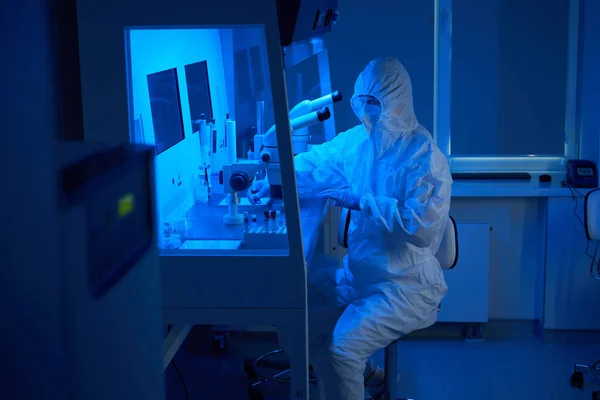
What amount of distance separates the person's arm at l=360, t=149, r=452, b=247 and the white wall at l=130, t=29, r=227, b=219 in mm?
628

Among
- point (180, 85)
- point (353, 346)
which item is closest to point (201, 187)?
point (180, 85)

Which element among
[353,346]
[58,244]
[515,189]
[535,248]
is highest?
[58,244]

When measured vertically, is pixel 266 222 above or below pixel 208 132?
below

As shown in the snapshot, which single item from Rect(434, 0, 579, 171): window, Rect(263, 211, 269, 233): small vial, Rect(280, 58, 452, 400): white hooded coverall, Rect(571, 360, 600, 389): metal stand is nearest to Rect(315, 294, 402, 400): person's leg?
Rect(280, 58, 452, 400): white hooded coverall

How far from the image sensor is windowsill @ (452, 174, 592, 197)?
3.68 meters

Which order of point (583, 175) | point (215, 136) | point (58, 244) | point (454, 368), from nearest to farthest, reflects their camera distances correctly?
point (58, 244) < point (215, 136) < point (454, 368) < point (583, 175)

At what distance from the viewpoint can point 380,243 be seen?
9.03 ft

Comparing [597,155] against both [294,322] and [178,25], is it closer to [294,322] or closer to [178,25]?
[294,322]

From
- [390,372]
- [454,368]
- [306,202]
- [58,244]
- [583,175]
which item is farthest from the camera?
[583,175]

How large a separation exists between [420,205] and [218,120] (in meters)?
0.75

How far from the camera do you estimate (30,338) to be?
45 centimetres

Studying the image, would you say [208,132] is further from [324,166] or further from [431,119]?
[431,119]

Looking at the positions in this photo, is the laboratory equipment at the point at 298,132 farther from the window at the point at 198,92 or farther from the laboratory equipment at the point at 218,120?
the window at the point at 198,92

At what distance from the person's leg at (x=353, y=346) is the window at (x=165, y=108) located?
2.82ft
